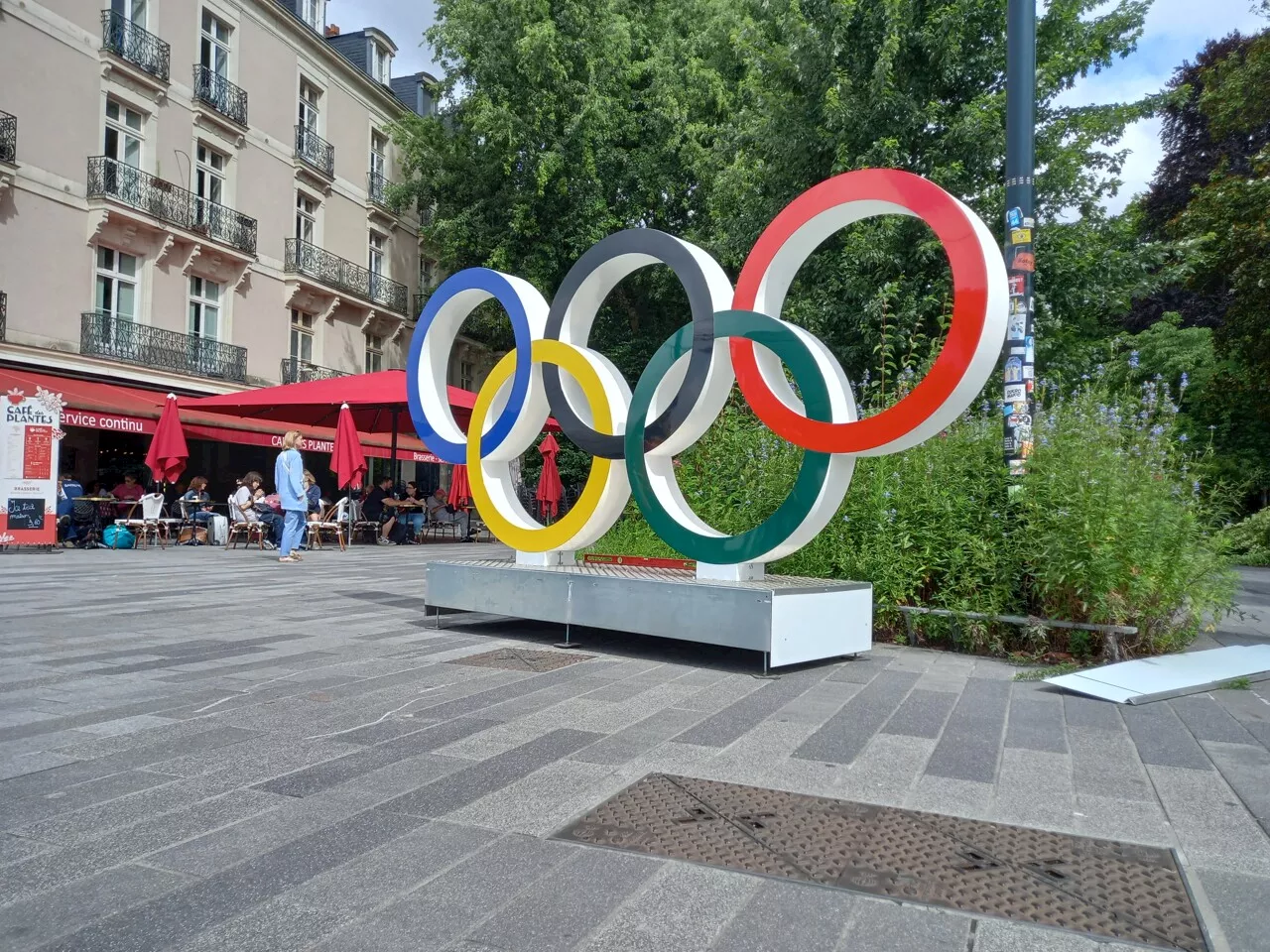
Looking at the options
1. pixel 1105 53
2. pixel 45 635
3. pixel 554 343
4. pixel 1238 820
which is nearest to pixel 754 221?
pixel 1105 53

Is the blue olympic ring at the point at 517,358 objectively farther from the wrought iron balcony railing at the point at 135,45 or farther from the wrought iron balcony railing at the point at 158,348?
the wrought iron balcony railing at the point at 135,45

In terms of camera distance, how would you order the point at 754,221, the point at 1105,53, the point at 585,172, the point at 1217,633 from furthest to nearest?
the point at 585,172 < the point at 754,221 < the point at 1105,53 < the point at 1217,633

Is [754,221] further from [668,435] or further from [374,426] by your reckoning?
[668,435]

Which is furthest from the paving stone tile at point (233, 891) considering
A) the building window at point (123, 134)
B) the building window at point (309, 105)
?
the building window at point (309, 105)

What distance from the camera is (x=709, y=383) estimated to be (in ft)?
22.4

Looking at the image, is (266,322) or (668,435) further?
(266,322)

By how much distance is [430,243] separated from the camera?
28031 millimetres

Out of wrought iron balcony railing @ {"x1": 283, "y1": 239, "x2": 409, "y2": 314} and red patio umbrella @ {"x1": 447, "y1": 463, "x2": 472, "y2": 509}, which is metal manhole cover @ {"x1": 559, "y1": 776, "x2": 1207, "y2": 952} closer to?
red patio umbrella @ {"x1": 447, "y1": 463, "x2": 472, "y2": 509}

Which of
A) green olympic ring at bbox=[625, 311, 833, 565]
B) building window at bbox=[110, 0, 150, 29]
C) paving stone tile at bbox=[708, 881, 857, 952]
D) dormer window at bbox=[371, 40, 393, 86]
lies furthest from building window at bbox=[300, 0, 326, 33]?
paving stone tile at bbox=[708, 881, 857, 952]

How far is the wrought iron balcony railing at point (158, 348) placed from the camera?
20562 mm

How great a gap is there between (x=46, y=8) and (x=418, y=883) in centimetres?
2292

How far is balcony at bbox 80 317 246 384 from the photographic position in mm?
20562

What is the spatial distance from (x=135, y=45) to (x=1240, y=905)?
1006 inches

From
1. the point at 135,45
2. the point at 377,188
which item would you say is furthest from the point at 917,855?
the point at 377,188
